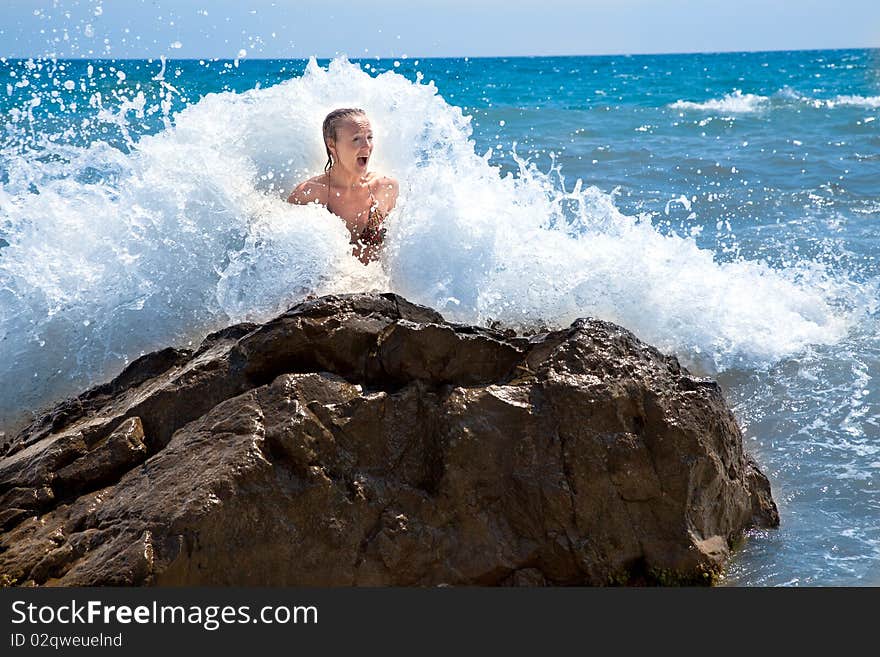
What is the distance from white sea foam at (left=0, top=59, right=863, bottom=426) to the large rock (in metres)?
1.25

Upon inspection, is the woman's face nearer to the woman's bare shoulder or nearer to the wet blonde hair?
the wet blonde hair

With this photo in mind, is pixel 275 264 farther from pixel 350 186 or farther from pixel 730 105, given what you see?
pixel 730 105

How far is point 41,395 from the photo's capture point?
4340mm

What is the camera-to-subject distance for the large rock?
9.11 feet

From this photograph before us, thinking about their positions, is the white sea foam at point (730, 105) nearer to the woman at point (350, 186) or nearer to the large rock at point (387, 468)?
the woman at point (350, 186)

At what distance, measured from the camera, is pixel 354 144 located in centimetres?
512

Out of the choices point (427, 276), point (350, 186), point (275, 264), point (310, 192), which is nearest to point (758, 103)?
point (350, 186)

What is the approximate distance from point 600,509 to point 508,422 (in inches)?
14.6

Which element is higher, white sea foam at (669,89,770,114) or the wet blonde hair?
white sea foam at (669,89,770,114)

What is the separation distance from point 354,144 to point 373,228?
0.44 meters

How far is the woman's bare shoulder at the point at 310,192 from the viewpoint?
516cm

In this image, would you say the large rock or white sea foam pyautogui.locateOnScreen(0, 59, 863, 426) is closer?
the large rock

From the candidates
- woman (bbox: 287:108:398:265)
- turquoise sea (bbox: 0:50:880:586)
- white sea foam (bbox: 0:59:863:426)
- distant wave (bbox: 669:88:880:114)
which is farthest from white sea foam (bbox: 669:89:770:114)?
woman (bbox: 287:108:398:265)

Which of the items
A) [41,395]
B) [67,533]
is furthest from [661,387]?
[41,395]
